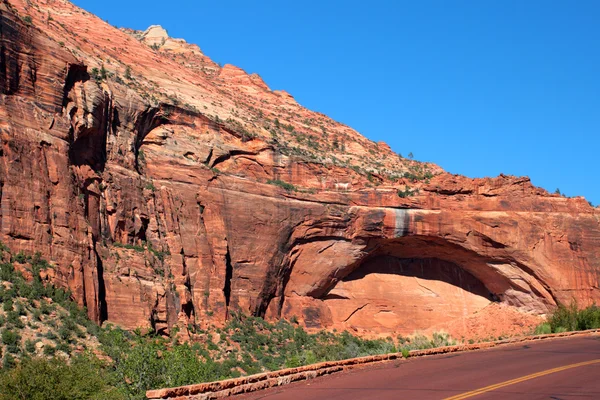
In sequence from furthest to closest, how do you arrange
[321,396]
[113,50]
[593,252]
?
[113,50] < [593,252] < [321,396]

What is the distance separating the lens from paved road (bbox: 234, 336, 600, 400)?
1466 centimetres

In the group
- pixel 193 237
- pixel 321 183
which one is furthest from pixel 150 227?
pixel 321 183

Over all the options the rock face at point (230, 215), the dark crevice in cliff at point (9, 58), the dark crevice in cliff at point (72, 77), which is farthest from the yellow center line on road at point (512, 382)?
the dark crevice in cliff at point (72, 77)

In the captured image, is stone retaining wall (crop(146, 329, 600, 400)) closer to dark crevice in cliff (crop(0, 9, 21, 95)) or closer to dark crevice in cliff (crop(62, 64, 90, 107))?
dark crevice in cliff (crop(0, 9, 21, 95))

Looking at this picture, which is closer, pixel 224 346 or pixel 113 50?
pixel 224 346

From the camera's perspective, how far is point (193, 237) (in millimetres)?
38812

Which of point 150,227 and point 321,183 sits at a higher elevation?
point 321,183

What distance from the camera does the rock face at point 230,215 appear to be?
31.4 metres

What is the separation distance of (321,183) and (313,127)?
57.3 ft

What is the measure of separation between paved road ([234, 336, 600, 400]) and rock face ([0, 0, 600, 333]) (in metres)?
15.7

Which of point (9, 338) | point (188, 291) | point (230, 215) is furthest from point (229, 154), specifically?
point (9, 338)

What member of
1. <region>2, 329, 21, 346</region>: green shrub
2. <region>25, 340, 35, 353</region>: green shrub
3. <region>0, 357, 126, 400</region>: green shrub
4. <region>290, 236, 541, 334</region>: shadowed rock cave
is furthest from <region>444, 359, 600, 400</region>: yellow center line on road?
<region>290, 236, 541, 334</region>: shadowed rock cave

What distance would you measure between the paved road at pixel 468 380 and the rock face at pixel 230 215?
1573cm

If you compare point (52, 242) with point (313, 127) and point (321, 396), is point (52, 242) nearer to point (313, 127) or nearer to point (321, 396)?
point (321, 396)
